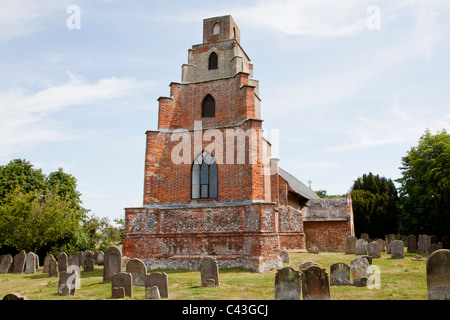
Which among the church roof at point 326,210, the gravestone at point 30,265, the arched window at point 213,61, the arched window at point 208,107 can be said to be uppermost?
the arched window at point 213,61

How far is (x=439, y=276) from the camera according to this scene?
7984mm

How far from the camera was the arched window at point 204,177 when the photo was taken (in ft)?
57.8

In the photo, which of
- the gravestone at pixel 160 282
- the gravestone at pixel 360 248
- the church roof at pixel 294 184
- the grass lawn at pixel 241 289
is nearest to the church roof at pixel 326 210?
the church roof at pixel 294 184

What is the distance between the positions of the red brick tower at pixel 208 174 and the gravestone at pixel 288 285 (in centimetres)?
621

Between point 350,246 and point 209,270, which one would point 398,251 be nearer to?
point 350,246

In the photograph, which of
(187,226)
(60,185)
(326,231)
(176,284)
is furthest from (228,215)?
(60,185)

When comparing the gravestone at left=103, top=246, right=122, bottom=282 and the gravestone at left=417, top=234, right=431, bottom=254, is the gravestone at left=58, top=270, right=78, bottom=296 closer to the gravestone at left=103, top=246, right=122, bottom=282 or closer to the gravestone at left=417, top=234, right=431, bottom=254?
the gravestone at left=103, top=246, right=122, bottom=282

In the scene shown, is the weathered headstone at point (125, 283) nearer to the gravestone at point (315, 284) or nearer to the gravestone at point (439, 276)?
the gravestone at point (315, 284)

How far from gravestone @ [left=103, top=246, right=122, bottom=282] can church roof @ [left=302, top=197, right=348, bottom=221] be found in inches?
764

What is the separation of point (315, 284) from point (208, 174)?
10.1m

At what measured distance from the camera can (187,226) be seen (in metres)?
16.8

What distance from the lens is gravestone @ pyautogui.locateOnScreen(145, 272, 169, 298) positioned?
9.73 m
